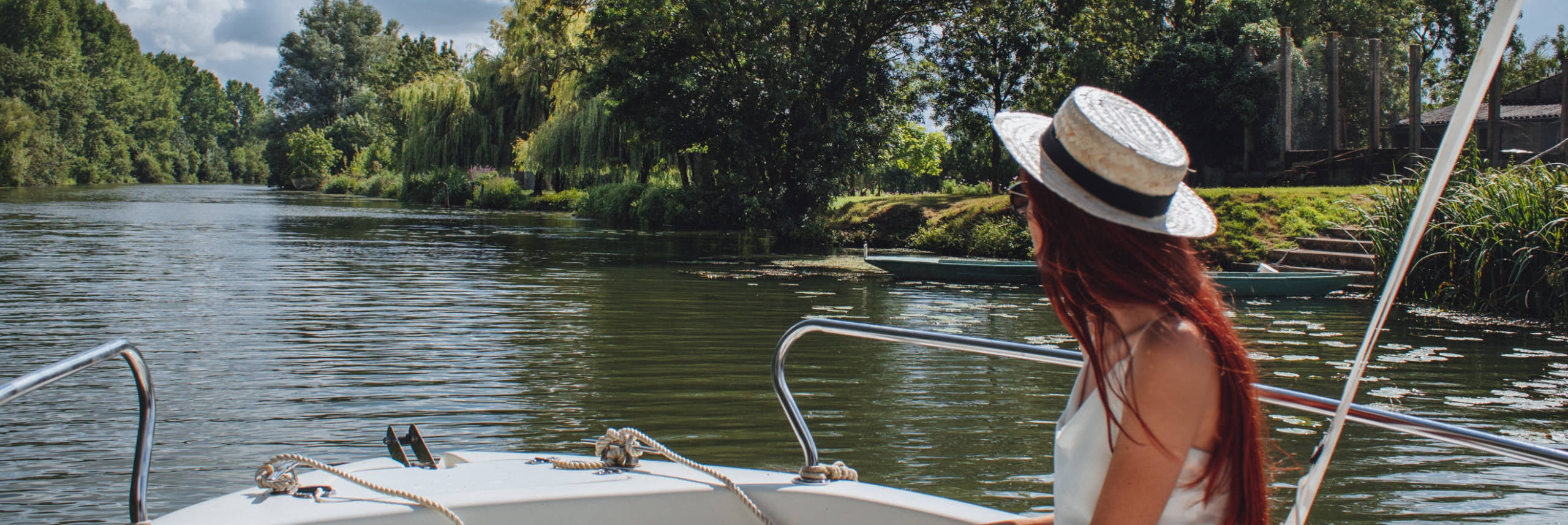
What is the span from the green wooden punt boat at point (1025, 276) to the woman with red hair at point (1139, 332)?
11.8 meters

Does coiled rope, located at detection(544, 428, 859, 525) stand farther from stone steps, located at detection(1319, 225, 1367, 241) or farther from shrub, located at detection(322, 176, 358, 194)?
shrub, located at detection(322, 176, 358, 194)

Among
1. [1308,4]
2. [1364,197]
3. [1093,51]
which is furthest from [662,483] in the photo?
[1308,4]

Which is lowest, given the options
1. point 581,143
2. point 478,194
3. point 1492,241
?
point 1492,241

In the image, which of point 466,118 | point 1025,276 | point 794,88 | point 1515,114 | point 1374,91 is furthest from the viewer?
point 466,118

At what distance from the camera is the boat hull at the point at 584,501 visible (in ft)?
7.04

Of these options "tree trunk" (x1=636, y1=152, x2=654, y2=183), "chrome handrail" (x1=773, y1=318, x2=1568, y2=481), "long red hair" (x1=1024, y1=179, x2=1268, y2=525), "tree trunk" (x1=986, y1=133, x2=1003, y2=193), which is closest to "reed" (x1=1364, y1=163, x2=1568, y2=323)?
"chrome handrail" (x1=773, y1=318, x2=1568, y2=481)

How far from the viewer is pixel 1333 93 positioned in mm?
19891

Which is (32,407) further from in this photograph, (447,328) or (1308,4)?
(1308,4)

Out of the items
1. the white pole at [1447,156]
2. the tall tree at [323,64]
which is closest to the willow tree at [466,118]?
the white pole at [1447,156]

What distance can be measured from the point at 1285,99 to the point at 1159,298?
21.5m

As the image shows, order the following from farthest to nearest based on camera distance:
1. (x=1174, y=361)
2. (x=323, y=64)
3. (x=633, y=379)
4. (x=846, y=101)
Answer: (x=323, y=64)
(x=846, y=101)
(x=633, y=379)
(x=1174, y=361)

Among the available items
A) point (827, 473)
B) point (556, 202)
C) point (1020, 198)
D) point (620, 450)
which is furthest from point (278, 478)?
point (556, 202)

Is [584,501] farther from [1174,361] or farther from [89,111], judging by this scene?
[89,111]

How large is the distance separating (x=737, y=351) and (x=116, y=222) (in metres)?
24.5
